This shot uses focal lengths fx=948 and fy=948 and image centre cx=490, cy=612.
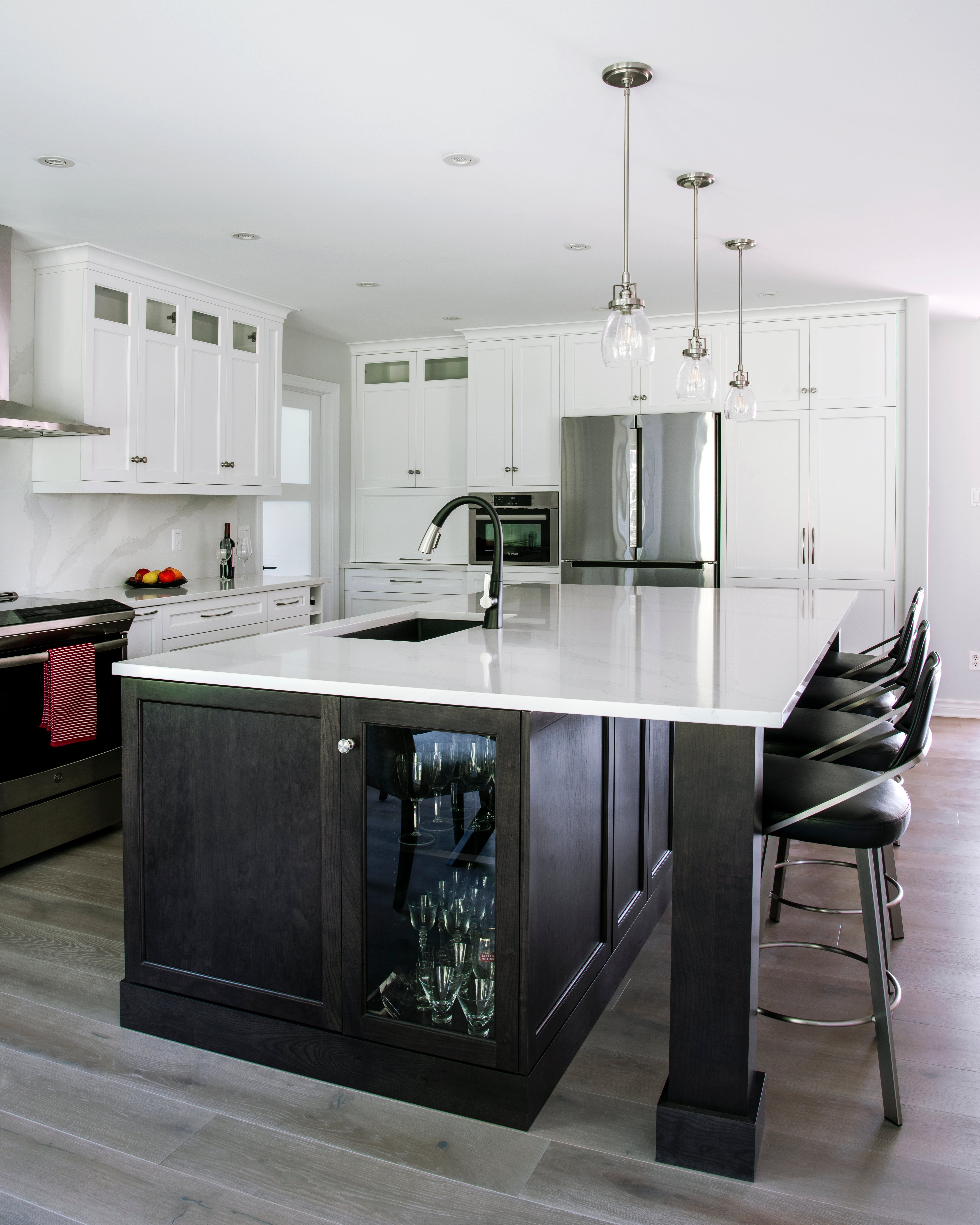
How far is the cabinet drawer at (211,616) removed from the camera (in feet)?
13.5

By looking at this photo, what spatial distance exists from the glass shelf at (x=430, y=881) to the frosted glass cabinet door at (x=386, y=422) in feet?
15.3

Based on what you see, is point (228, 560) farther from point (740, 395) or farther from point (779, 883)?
point (779, 883)

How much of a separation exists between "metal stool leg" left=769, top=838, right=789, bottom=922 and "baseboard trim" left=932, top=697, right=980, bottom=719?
343cm

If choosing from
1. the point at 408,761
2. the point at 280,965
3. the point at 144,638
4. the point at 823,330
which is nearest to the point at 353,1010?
the point at 280,965

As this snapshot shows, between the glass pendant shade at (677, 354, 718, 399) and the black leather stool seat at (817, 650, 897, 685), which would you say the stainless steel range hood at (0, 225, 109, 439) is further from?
the black leather stool seat at (817, 650, 897, 685)

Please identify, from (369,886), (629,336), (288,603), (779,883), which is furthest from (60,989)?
(288,603)

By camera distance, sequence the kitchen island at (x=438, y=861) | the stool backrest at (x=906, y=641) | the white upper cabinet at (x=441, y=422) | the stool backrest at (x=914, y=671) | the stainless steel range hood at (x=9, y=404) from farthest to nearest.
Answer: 1. the white upper cabinet at (x=441, y=422)
2. the stainless steel range hood at (x=9, y=404)
3. the stool backrest at (x=906, y=641)
4. the stool backrest at (x=914, y=671)
5. the kitchen island at (x=438, y=861)

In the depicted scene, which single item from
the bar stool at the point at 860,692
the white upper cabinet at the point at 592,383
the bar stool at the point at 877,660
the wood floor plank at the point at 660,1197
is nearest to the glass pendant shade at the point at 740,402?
the bar stool at the point at 877,660

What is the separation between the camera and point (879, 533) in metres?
5.15

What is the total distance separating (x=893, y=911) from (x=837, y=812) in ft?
3.59

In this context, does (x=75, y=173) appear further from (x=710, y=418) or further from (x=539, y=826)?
(x=710, y=418)

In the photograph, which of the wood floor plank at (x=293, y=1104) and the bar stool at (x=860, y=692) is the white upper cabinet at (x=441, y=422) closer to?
the bar stool at (x=860, y=692)

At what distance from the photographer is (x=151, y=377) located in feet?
14.3

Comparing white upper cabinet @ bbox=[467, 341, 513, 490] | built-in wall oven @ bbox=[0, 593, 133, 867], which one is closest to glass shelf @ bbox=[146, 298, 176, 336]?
built-in wall oven @ bbox=[0, 593, 133, 867]
